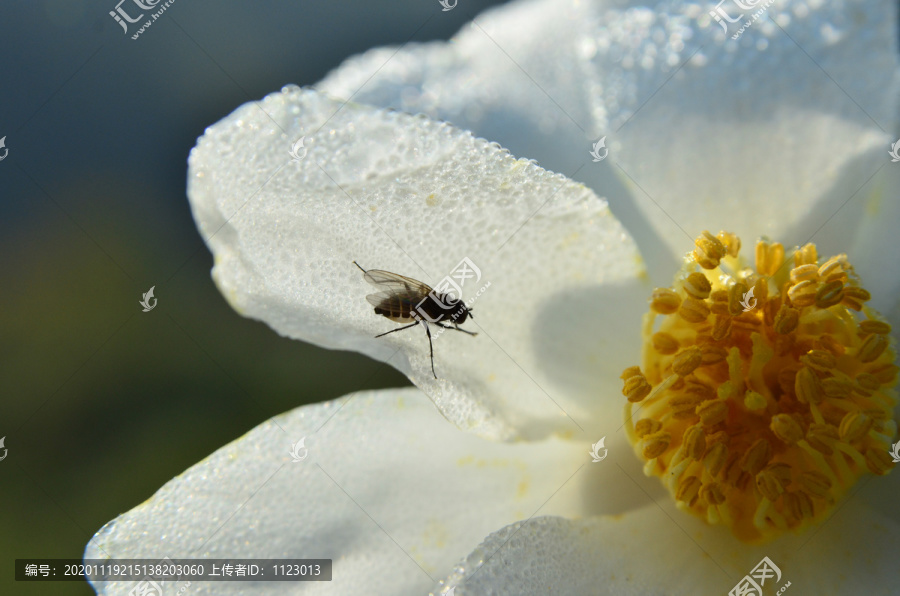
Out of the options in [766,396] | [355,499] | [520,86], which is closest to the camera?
[766,396]

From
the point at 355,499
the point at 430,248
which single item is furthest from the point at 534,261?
the point at 355,499

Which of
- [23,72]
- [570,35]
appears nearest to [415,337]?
[570,35]

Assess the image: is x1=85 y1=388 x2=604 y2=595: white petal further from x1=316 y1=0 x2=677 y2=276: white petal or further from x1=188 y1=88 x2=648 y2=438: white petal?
x1=316 y1=0 x2=677 y2=276: white petal

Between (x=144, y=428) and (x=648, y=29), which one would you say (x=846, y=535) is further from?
(x=144, y=428)

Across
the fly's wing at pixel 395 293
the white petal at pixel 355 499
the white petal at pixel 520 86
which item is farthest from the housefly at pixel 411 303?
the white petal at pixel 520 86

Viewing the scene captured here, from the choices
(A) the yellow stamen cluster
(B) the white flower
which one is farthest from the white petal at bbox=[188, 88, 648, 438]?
(A) the yellow stamen cluster

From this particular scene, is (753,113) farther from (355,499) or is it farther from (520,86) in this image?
(355,499)

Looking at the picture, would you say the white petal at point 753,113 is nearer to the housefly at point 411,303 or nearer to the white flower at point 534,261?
the white flower at point 534,261
